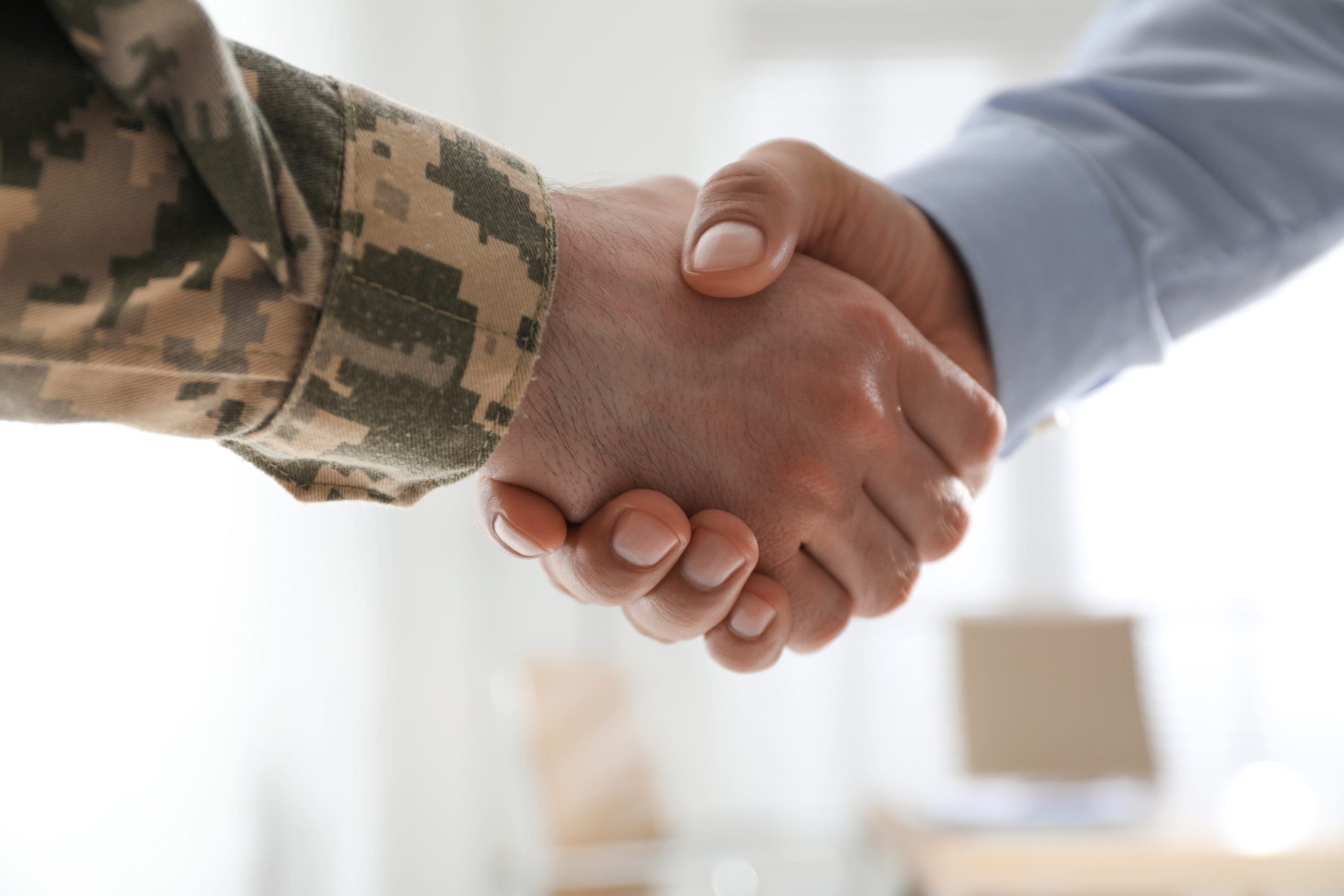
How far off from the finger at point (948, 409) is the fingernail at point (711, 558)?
0.19m

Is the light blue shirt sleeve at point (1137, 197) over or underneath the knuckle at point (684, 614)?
over

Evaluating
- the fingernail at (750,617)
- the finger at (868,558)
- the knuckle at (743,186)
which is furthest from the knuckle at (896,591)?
the knuckle at (743,186)

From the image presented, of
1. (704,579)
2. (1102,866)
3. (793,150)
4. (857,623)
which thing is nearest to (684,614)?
(704,579)

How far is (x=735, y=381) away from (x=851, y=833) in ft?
8.70

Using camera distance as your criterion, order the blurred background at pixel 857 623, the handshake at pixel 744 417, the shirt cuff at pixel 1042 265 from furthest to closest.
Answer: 1. the blurred background at pixel 857 623
2. the shirt cuff at pixel 1042 265
3. the handshake at pixel 744 417

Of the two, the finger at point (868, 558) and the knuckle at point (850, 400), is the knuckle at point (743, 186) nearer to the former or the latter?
the knuckle at point (850, 400)

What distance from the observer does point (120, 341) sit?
1.54 ft

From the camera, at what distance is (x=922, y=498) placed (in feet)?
2.85

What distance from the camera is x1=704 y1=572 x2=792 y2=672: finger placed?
84 centimetres

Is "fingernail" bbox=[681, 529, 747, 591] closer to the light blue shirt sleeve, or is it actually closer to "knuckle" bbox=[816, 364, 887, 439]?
"knuckle" bbox=[816, 364, 887, 439]

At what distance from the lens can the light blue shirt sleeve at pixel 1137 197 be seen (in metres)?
0.94

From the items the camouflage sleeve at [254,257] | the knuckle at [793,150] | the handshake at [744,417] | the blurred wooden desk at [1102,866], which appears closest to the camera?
the camouflage sleeve at [254,257]

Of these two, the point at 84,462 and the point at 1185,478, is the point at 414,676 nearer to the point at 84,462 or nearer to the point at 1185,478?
the point at 84,462

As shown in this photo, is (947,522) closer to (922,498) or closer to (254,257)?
(922,498)
